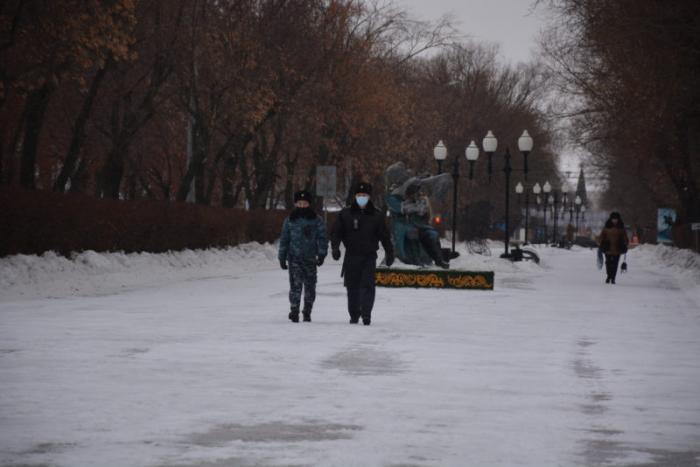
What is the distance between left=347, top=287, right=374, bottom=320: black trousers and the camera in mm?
17844

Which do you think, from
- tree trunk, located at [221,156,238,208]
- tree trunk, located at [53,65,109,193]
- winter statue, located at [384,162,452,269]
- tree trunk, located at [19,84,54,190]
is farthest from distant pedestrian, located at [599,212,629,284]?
tree trunk, located at [221,156,238,208]

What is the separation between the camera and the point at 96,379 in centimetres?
1123

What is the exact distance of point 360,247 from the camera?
59.7 ft

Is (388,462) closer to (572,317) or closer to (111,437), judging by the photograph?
(111,437)

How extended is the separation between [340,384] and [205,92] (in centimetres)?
3272

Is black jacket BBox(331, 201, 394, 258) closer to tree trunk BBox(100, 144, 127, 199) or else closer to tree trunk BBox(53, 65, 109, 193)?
tree trunk BBox(53, 65, 109, 193)

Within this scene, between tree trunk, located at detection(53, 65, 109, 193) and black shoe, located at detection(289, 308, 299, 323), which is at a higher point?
tree trunk, located at detection(53, 65, 109, 193)

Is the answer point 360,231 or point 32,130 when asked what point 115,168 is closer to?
point 32,130

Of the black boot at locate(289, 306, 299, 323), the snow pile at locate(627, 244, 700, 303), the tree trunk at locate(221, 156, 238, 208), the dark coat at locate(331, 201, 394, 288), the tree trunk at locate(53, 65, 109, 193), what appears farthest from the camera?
the tree trunk at locate(221, 156, 238, 208)

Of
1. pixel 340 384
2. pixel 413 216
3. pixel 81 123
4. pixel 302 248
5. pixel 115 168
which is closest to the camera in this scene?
pixel 340 384

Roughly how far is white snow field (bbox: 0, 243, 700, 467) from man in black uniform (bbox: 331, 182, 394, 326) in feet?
1.29

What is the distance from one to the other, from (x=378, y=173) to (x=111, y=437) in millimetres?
53677

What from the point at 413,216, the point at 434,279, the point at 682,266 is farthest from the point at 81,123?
the point at 682,266

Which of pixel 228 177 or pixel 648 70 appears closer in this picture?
pixel 648 70
